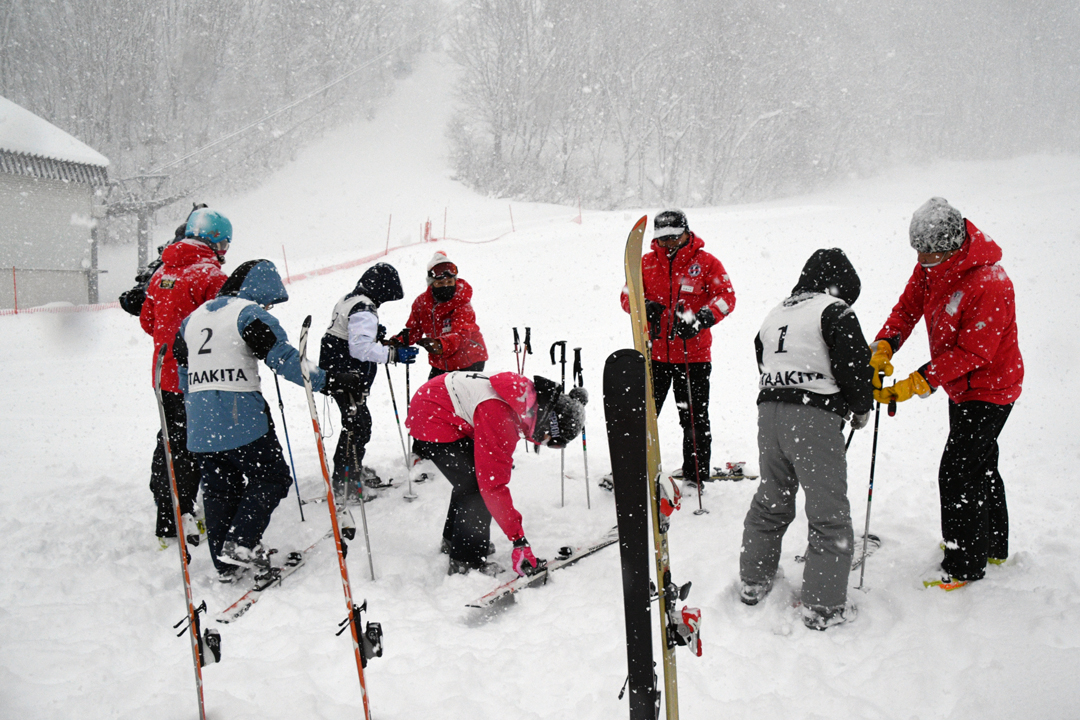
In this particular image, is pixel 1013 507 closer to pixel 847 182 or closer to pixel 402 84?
pixel 847 182

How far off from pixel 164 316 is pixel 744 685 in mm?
3944

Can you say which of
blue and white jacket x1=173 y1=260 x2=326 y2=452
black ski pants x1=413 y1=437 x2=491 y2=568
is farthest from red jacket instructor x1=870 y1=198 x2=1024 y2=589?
blue and white jacket x1=173 y1=260 x2=326 y2=452

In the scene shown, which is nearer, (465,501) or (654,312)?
(465,501)

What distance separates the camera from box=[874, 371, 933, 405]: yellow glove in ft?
9.46

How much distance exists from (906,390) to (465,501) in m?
2.53

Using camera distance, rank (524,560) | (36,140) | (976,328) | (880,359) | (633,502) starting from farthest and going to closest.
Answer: (36,140) < (524,560) < (880,359) < (976,328) < (633,502)

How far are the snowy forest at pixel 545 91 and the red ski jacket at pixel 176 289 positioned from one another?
27.0 metres

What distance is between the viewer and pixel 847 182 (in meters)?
35.3

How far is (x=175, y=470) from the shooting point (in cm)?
392

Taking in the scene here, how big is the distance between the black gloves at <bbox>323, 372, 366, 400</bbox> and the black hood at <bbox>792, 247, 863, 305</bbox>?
2.52 m

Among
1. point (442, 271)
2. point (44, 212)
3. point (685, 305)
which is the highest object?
point (44, 212)

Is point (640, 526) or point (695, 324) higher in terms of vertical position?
point (695, 324)

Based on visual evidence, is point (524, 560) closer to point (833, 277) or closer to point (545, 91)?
point (833, 277)

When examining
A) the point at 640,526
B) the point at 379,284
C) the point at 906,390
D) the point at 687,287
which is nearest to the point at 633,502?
the point at 640,526
